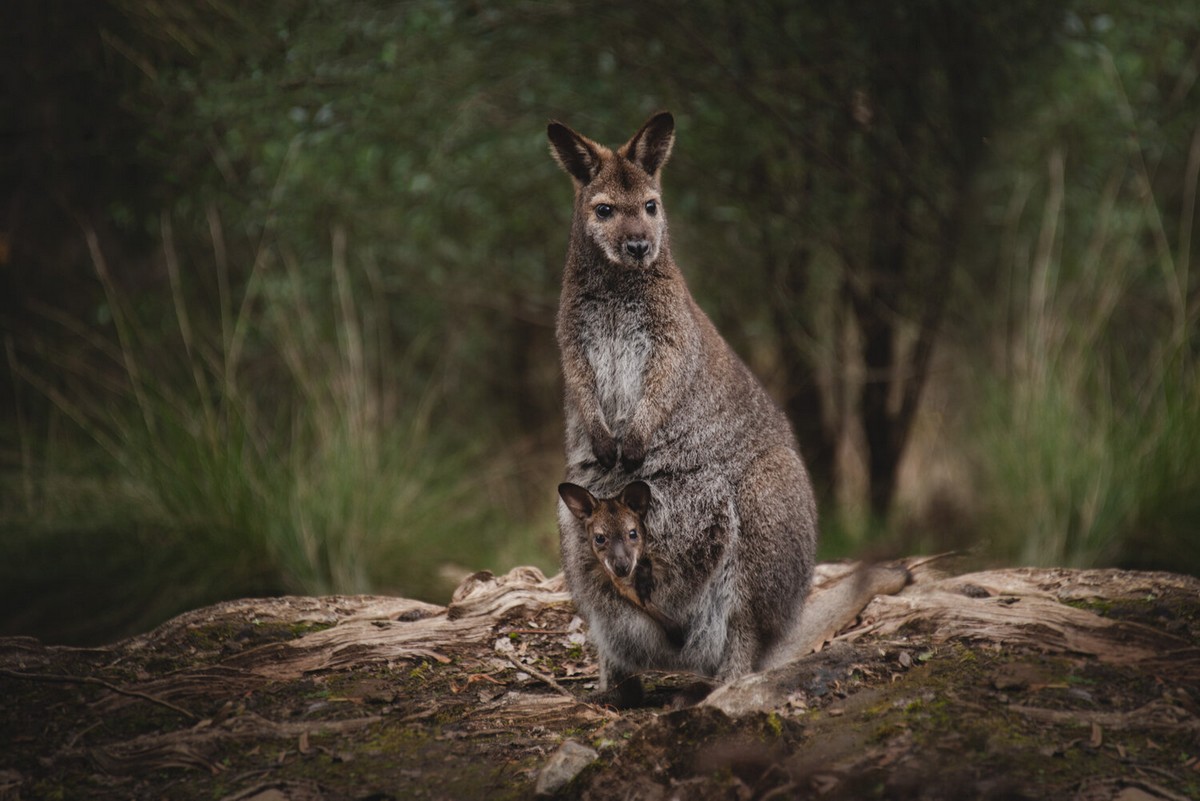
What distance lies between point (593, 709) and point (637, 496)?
0.78m

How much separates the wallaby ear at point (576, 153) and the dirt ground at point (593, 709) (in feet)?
6.36

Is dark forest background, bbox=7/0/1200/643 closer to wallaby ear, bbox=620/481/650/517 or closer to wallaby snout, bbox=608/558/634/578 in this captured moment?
wallaby ear, bbox=620/481/650/517

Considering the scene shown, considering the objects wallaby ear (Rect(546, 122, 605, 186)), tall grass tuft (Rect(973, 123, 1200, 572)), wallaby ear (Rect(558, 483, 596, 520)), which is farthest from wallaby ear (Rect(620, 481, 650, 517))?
tall grass tuft (Rect(973, 123, 1200, 572))

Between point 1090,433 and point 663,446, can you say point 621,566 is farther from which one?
point 1090,433

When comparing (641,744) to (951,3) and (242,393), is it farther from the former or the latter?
(951,3)

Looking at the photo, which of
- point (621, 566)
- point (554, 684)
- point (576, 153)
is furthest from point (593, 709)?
point (576, 153)

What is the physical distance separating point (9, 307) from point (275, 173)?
273 centimetres

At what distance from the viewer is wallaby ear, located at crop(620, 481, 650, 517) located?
14.1 ft

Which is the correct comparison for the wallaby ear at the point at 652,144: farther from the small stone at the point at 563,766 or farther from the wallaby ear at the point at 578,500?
the small stone at the point at 563,766

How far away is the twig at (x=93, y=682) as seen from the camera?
398cm

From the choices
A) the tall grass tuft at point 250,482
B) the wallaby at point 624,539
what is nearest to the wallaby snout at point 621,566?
the wallaby at point 624,539

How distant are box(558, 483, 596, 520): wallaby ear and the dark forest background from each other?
2.42 m

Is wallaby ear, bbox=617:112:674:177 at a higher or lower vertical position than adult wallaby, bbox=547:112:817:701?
higher

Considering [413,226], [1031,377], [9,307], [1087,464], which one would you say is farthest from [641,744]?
[9,307]
